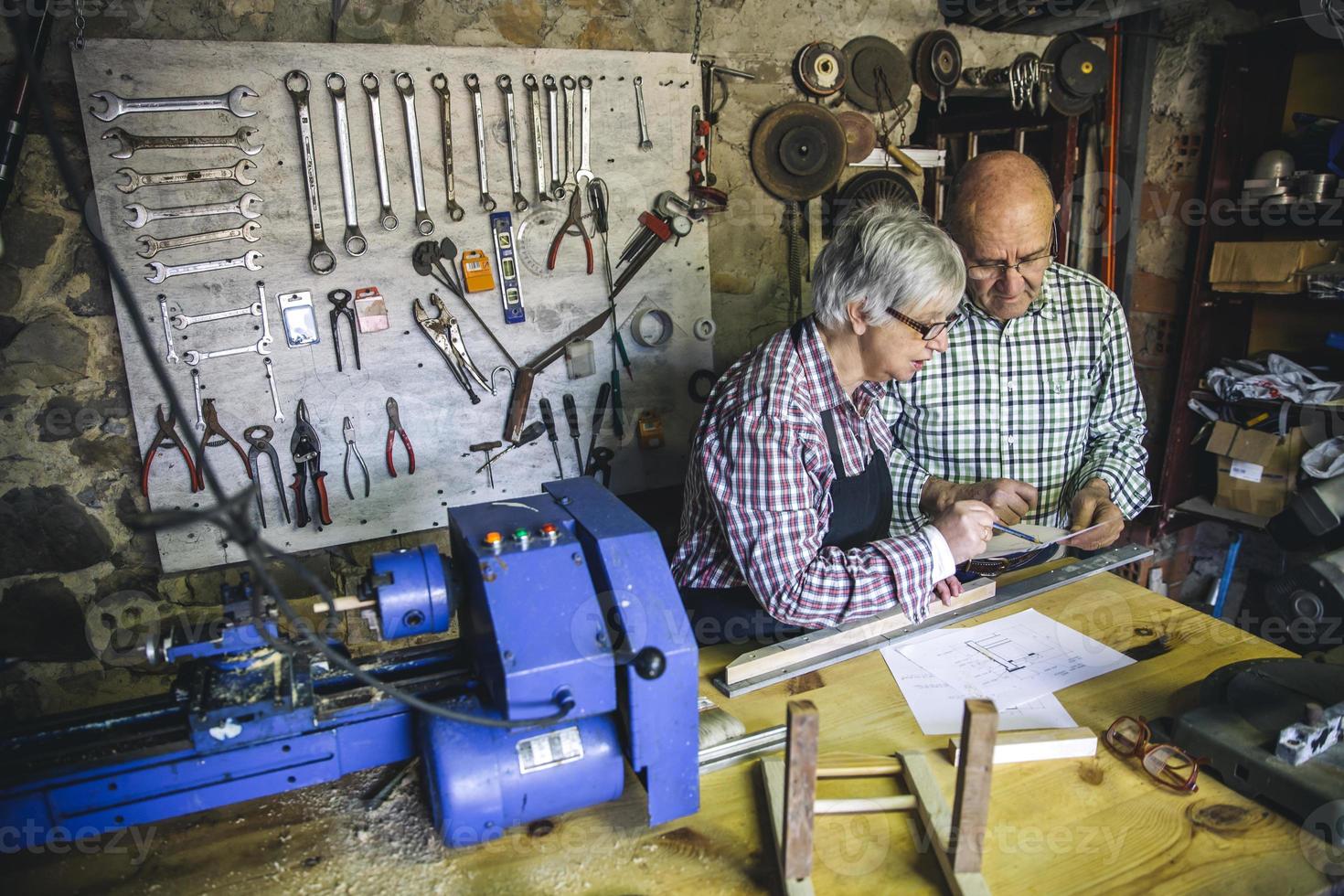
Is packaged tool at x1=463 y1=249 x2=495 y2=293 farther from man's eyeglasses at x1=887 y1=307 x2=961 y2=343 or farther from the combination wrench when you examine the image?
man's eyeglasses at x1=887 y1=307 x2=961 y2=343

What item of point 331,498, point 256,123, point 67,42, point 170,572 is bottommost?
point 170,572

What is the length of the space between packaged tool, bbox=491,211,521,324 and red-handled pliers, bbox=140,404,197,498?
1.01 m

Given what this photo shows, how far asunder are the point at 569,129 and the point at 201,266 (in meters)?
1.17

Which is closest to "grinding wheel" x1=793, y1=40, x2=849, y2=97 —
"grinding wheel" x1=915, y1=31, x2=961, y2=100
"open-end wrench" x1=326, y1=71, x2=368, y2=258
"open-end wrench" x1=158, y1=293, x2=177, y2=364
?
"grinding wheel" x1=915, y1=31, x2=961, y2=100

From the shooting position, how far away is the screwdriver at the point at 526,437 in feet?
8.88

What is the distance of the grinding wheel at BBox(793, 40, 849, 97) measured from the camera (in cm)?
288

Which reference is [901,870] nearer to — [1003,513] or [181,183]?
[1003,513]

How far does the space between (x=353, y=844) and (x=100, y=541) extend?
1763 millimetres

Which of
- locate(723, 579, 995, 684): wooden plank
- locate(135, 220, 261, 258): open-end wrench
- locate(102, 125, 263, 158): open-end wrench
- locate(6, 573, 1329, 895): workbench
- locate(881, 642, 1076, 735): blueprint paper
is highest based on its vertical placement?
locate(102, 125, 263, 158): open-end wrench

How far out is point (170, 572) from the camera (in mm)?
2445

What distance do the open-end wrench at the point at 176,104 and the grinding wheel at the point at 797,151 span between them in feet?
5.27

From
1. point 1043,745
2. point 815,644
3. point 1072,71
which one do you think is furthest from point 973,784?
point 1072,71

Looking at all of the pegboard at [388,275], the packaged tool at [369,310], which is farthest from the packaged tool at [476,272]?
the packaged tool at [369,310]

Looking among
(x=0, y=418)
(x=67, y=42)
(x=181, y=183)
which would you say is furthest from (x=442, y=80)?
(x=0, y=418)
